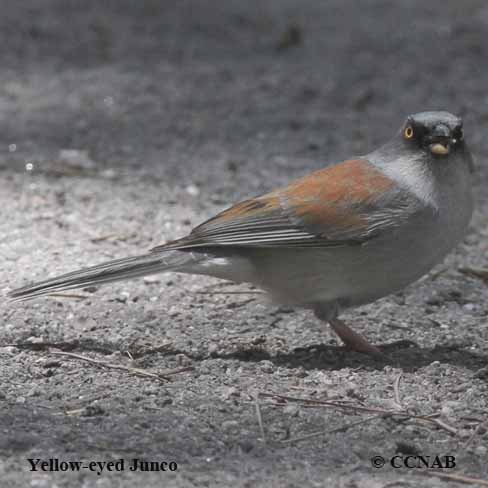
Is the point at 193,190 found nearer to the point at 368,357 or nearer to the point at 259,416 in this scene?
the point at 368,357

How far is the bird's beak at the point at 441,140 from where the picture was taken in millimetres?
5035

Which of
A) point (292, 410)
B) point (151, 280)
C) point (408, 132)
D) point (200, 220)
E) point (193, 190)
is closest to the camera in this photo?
point (292, 410)

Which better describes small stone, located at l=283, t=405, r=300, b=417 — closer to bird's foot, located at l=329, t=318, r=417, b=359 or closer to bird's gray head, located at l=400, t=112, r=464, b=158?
bird's foot, located at l=329, t=318, r=417, b=359

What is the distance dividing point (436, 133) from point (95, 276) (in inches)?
74.3

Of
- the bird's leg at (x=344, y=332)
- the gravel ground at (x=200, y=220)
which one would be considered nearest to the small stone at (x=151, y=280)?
the gravel ground at (x=200, y=220)

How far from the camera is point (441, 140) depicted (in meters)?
5.07

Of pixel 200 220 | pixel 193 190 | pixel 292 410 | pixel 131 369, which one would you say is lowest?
pixel 292 410

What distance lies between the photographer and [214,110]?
8.95m

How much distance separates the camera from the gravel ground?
13.4 ft

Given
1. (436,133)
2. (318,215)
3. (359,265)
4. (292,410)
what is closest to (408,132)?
(436,133)

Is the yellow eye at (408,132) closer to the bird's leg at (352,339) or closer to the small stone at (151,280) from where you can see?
the bird's leg at (352,339)

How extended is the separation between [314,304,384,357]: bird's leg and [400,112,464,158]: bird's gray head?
0.96 metres

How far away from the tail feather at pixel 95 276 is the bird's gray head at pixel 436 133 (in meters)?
1.46

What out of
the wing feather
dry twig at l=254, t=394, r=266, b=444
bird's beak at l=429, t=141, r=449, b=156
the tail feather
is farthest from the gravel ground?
bird's beak at l=429, t=141, r=449, b=156
